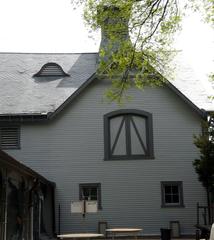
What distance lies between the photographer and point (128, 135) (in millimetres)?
22344

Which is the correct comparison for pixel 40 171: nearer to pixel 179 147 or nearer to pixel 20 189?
pixel 179 147

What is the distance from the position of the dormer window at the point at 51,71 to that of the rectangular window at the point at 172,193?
24.8 ft

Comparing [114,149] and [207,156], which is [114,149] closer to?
[114,149]

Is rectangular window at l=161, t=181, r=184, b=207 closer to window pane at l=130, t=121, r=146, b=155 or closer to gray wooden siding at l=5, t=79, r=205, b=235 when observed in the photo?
gray wooden siding at l=5, t=79, r=205, b=235

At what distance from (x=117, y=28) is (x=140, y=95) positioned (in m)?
10.5

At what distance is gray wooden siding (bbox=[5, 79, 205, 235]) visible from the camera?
21719 mm

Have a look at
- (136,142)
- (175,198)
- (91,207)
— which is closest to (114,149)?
(136,142)

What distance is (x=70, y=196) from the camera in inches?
865

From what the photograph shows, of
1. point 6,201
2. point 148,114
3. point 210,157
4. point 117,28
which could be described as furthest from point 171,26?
point 148,114

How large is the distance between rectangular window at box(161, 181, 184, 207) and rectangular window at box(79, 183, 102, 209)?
282 cm

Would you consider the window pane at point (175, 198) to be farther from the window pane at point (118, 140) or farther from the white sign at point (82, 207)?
the white sign at point (82, 207)

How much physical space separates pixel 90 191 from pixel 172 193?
363 cm

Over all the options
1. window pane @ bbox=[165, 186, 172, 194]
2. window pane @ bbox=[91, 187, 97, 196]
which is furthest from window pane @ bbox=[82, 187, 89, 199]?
window pane @ bbox=[165, 186, 172, 194]

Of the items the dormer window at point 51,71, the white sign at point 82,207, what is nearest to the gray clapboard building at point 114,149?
the dormer window at point 51,71
